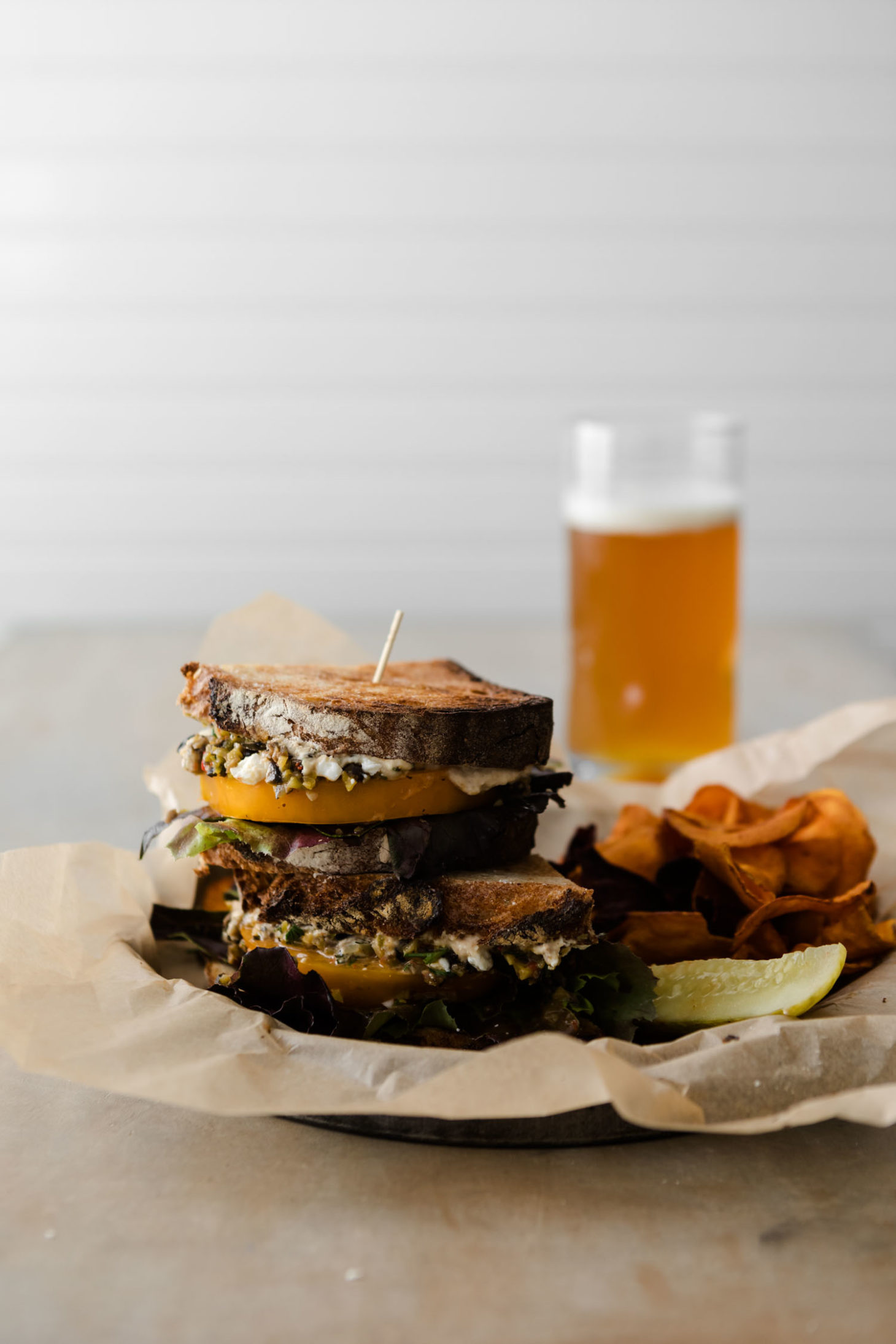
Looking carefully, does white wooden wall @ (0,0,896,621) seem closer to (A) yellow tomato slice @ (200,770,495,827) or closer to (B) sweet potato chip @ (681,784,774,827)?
(B) sweet potato chip @ (681,784,774,827)

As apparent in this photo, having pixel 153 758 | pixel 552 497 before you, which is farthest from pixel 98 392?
pixel 153 758

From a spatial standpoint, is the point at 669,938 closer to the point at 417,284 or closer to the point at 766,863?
the point at 766,863

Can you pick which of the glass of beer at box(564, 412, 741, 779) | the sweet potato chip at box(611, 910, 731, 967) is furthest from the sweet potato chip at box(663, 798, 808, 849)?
the glass of beer at box(564, 412, 741, 779)

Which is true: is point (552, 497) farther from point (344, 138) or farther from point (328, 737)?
point (328, 737)

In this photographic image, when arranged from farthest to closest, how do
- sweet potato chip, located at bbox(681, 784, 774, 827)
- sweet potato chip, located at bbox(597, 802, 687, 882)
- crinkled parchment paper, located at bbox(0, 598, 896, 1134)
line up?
sweet potato chip, located at bbox(681, 784, 774, 827), sweet potato chip, located at bbox(597, 802, 687, 882), crinkled parchment paper, located at bbox(0, 598, 896, 1134)

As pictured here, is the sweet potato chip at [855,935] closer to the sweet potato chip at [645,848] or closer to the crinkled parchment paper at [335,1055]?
the crinkled parchment paper at [335,1055]

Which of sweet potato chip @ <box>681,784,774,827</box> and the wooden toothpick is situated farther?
sweet potato chip @ <box>681,784,774,827</box>
